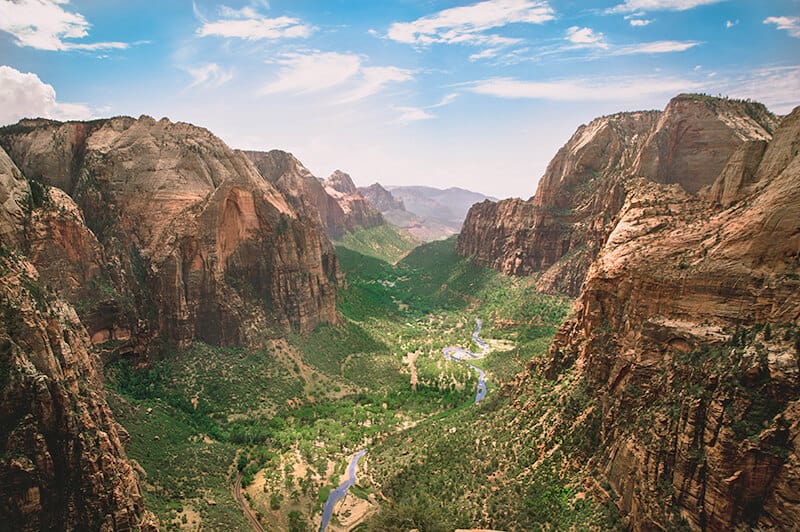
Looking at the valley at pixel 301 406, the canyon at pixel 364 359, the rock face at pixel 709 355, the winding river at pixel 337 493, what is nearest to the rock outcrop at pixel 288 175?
the valley at pixel 301 406

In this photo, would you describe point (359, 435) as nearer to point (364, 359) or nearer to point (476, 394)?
point (476, 394)

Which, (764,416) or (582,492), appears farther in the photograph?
(582,492)

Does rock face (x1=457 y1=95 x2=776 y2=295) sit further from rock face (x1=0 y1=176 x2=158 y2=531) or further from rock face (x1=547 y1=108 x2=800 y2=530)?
rock face (x1=0 y1=176 x2=158 y2=531)

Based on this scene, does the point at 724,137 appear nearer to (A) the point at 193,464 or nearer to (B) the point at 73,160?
(A) the point at 193,464

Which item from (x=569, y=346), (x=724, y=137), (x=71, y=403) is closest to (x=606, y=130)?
(x=724, y=137)

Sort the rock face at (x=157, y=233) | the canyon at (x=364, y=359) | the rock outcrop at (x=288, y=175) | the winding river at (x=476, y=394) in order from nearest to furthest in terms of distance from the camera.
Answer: the canyon at (x=364, y=359), the winding river at (x=476, y=394), the rock face at (x=157, y=233), the rock outcrop at (x=288, y=175)

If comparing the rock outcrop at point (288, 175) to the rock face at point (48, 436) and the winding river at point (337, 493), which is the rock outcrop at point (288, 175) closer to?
the winding river at point (337, 493)
